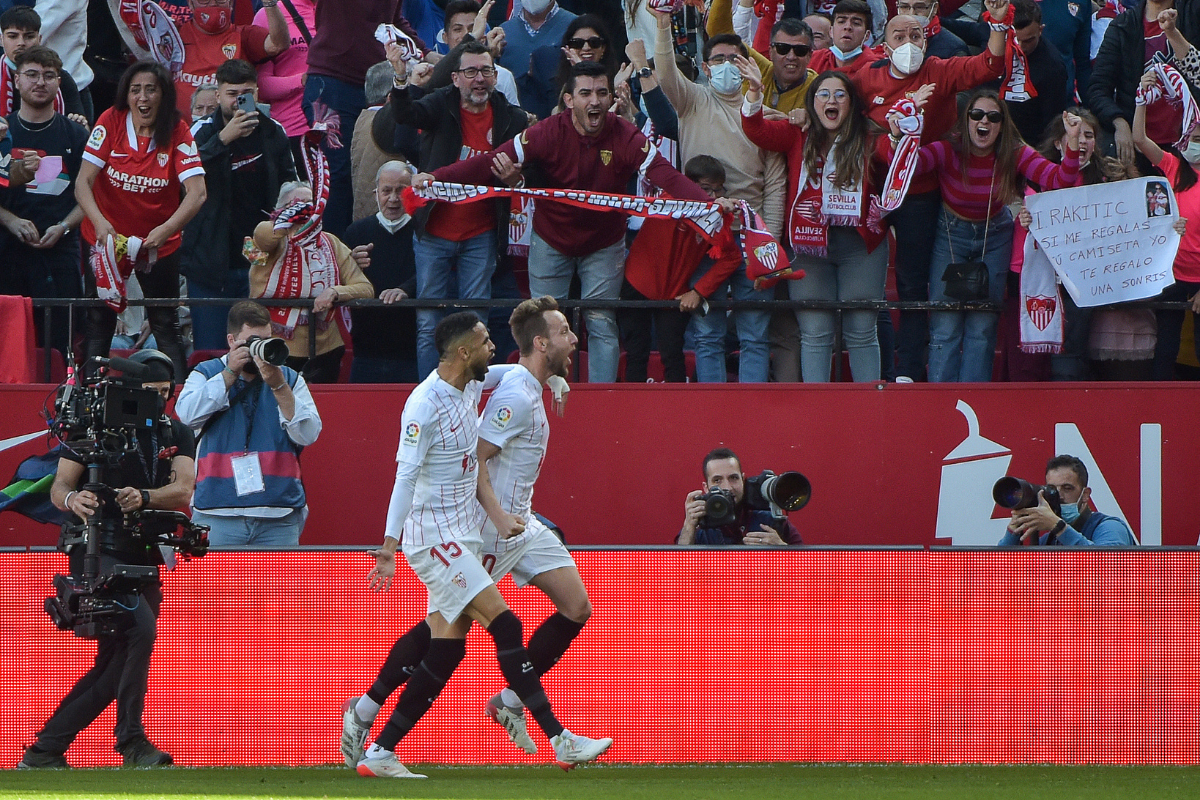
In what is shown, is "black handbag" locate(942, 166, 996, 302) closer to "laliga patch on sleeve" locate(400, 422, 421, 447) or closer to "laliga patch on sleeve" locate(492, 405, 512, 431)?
"laliga patch on sleeve" locate(492, 405, 512, 431)

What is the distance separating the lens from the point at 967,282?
927 centimetres

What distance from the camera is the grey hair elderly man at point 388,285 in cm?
1005

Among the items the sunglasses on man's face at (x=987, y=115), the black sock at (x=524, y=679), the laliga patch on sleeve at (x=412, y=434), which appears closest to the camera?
the black sock at (x=524, y=679)

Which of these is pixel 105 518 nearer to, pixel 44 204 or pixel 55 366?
pixel 55 366

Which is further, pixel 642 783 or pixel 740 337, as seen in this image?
pixel 740 337

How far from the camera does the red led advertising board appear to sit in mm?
7207

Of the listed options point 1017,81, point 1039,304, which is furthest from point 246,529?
point 1017,81

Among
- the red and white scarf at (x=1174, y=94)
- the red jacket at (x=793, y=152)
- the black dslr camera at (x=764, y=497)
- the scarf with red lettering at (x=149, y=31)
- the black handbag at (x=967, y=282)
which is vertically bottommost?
the black dslr camera at (x=764, y=497)

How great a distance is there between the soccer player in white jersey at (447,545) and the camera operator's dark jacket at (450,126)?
335cm

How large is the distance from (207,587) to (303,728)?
83 centimetres

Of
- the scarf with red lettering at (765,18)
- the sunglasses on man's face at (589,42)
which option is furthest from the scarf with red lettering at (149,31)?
the scarf with red lettering at (765,18)

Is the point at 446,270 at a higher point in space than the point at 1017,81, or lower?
lower

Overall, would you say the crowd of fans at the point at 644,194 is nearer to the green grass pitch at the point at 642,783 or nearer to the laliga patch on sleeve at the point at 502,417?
the laliga patch on sleeve at the point at 502,417

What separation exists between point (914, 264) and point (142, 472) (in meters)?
5.00
